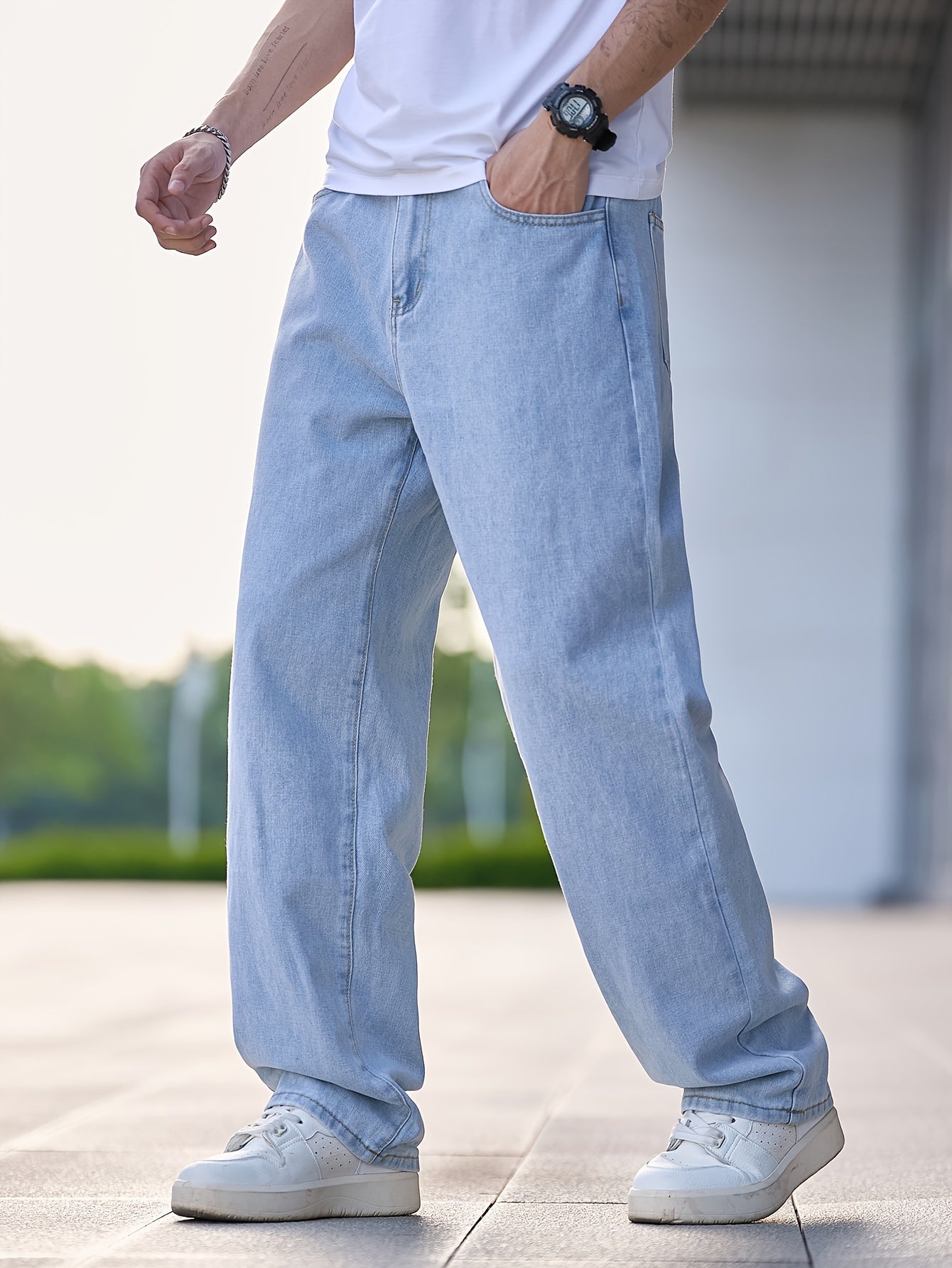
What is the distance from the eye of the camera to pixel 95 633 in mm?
39688

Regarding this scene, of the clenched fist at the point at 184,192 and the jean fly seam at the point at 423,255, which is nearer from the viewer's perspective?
the jean fly seam at the point at 423,255

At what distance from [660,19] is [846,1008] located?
255 centimetres

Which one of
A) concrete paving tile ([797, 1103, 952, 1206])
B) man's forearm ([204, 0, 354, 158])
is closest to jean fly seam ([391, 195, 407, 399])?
man's forearm ([204, 0, 354, 158])

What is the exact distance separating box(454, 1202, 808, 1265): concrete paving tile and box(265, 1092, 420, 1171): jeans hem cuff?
9cm

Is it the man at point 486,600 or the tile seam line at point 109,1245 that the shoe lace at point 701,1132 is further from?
the tile seam line at point 109,1245

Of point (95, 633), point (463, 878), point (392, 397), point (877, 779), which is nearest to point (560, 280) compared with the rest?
point (392, 397)

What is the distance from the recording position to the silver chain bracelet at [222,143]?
130 centimetres

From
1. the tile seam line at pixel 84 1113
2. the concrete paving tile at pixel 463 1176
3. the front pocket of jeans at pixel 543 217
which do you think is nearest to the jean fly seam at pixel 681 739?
the front pocket of jeans at pixel 543 217

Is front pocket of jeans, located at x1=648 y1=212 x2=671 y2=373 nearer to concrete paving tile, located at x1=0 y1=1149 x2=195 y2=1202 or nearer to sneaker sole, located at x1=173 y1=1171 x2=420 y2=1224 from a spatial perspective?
sneaker sole, located at x1=173 y1=1171 x2=420 y2=1224

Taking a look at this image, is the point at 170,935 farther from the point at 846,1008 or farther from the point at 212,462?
the point at 212,462

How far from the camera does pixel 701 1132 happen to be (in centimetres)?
112

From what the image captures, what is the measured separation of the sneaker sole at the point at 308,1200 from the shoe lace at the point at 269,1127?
0.14 feet

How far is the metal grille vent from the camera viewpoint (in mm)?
8688

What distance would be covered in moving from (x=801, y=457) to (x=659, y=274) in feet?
29.2
